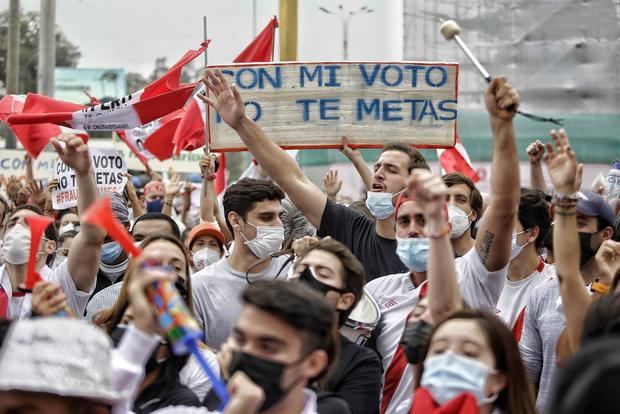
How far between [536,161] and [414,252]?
7.68ft

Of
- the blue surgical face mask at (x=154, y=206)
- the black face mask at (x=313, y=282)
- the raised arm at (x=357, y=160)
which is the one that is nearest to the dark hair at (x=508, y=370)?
the black face mask at (x=313, y=282)

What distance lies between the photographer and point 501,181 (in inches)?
188

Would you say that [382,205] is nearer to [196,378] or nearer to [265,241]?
[265,241]

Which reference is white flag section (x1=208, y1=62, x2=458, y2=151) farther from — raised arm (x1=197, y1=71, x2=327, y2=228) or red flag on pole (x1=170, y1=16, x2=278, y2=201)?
red flag on pole (x1=170, y1=16, x2=278, y2=201)

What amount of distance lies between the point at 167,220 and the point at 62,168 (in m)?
2.28

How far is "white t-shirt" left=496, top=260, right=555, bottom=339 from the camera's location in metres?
5.93

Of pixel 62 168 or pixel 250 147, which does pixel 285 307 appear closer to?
pixel 250 147

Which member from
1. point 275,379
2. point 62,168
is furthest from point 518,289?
point 62,168

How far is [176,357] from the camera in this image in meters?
4.20

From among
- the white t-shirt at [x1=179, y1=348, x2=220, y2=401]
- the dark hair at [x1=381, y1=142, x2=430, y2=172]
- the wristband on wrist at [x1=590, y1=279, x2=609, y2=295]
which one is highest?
the dark hair at [x1=381, y1=142, x2=430, y2=172]

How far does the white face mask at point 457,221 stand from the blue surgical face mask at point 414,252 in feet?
3.37

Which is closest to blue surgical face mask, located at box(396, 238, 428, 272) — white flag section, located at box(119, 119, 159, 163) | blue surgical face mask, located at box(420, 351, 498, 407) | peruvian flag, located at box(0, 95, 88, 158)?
blue surgical face mask, located at box(420, 351, 498, 407)

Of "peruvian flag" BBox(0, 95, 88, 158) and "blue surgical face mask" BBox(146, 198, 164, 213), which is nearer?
"peruvian flag" BBox(0, 95, 88, 158)

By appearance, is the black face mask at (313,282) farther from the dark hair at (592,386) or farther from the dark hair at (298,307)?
the dark hair at (592,386)
